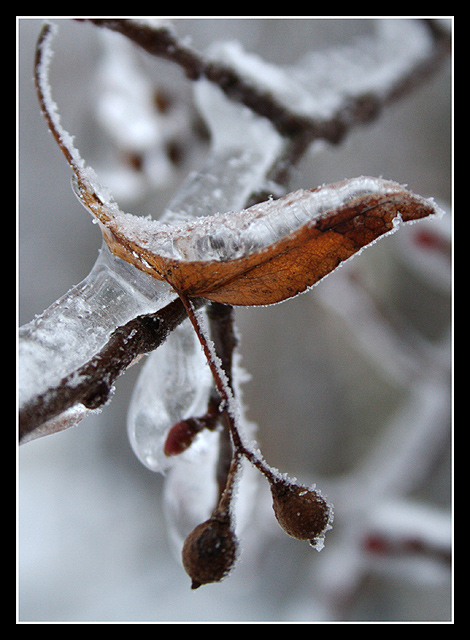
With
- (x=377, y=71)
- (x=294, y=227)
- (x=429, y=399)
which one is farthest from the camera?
(x=429, y=399)

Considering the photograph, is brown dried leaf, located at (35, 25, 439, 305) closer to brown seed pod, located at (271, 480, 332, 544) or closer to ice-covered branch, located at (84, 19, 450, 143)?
brown seed pod, located at (271, 480, 332, 544)

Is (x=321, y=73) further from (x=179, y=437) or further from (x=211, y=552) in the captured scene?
(x=211, y=552)

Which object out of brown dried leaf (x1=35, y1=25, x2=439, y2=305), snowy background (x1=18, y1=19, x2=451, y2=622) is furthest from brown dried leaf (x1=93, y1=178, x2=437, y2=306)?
snowy background (x1=18, y1=19, x2=451, y2=622)

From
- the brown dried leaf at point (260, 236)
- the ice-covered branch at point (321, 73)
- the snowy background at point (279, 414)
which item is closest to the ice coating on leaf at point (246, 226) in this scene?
the brown dried leaf at point (260, 236)

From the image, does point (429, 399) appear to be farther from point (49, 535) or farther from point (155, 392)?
point (49, 535)

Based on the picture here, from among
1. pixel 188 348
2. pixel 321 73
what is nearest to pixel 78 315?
pixel 188 348

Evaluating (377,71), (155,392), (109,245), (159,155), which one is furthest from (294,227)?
(159,155)
